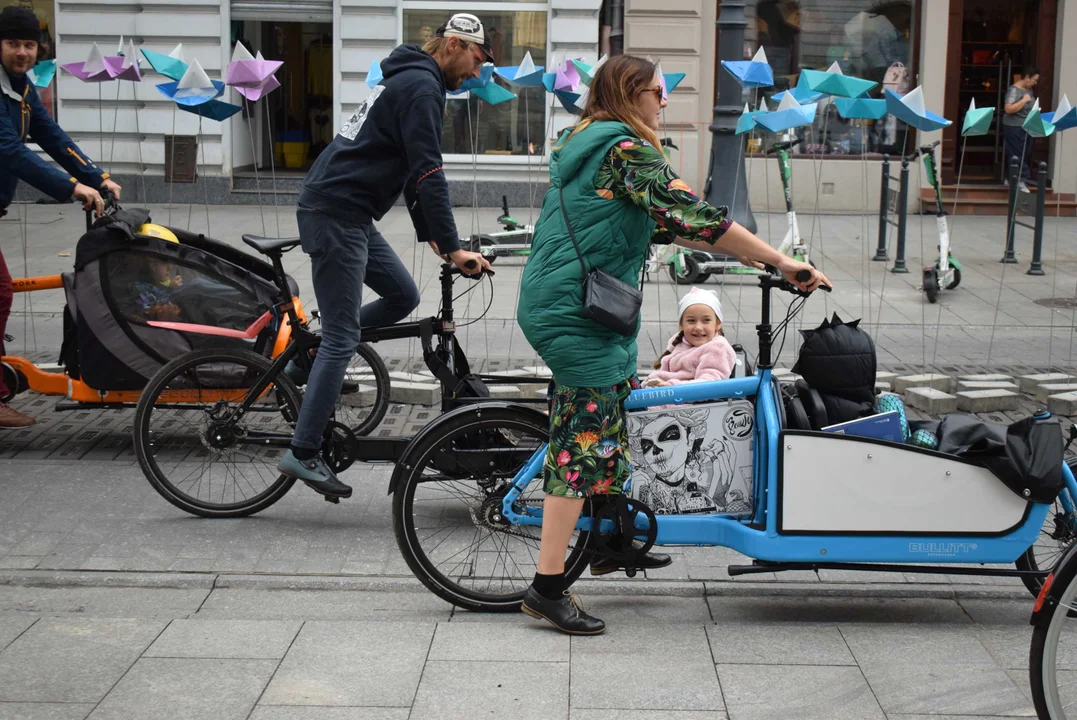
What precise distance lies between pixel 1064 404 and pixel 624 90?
4315mm

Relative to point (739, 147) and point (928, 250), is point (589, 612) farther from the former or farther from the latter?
point (928, 250)

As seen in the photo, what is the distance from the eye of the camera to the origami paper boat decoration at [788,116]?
7855 millimetres

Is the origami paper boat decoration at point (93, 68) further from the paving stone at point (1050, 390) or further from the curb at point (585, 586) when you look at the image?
the paving stone at point (1050, 390)

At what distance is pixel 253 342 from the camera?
19.2 feet

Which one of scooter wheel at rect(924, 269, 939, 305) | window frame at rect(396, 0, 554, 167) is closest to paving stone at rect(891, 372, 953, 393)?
scooter wheel at rect(924, 269, 939, 305)

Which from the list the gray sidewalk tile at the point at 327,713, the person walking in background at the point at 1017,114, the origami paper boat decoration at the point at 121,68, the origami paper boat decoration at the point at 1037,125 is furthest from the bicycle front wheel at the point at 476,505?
the person walking in background at the point at 1017,114

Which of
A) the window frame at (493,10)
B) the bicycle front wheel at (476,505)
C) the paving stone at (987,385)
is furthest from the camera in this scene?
the window frame at (493,10)

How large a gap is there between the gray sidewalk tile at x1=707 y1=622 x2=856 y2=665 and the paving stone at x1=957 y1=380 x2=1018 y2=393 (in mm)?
3662

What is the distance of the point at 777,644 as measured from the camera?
4070 millimetres

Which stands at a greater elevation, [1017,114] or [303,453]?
[1017,114]

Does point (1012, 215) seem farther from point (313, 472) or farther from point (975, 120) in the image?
point (313, 472)

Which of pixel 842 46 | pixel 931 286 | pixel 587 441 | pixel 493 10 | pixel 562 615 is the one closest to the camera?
pixel 587 441

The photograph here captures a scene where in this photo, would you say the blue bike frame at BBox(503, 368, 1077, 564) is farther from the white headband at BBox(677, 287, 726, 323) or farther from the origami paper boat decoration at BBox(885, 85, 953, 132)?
the origami paper boat decoration at BBox(885, 85, 953, 132)

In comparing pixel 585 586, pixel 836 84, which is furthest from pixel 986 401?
pixel 585 586
